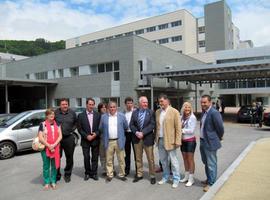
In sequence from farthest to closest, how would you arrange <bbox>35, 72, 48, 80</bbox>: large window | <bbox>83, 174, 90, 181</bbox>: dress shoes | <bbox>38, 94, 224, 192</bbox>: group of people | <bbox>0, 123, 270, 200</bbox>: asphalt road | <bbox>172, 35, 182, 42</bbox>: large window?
<bbox>172, 35, 182, 42</bbox>: large window < <bbox>35, 72, 48, 80</bbox>: large window < <bbox>83, 174, 90, 181</bbox>: dress shoes < <bbox>38, 94, 224, 192</bbox>: group of people < <bbox>0, 123, 270, 200</bbox>: asphalt road

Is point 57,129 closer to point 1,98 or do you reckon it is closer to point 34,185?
point 34,185

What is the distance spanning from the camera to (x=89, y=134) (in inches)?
266

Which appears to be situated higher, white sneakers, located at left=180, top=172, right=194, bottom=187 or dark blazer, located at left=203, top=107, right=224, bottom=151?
dark blazer, located at left=203, top=107, right=224, bottom=151

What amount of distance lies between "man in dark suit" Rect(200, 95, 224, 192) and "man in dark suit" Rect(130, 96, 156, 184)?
44.0 inches

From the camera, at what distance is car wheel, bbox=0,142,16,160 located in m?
9.61

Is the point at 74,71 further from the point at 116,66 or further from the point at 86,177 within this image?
the point at 86,177

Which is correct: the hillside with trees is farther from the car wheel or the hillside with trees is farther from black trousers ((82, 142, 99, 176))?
black trousers ((82, 142, 99, 176))

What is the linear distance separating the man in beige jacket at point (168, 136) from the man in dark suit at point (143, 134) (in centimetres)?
16

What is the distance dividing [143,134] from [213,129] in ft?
4.83

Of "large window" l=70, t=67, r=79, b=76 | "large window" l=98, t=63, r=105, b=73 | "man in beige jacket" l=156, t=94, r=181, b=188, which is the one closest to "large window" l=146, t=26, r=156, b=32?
"large window" l=70, t=67, r=79, b=76

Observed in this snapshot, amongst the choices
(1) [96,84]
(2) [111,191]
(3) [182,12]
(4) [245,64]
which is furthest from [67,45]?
(2) [111,191]

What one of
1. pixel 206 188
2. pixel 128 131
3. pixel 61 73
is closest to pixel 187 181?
pixel 206 188

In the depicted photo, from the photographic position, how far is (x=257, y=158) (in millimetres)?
8320

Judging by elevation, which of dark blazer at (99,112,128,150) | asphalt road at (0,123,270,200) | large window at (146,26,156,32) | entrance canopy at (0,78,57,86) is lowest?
asphalt road at (0,123,270,200)
